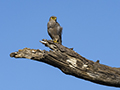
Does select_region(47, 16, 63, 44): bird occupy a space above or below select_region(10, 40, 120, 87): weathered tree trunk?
above

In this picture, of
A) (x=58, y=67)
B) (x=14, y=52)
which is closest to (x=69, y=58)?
(x=58, y=67)

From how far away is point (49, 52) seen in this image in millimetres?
7238

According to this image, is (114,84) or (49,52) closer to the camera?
(49,52)

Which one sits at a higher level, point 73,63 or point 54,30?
point 54,30

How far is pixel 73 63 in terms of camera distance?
738 cm

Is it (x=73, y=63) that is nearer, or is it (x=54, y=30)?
(x=73, y=63)

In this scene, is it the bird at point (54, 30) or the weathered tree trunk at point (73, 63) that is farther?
the bird at point (54, 30)

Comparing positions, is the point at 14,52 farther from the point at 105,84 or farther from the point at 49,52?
the point at 105,84

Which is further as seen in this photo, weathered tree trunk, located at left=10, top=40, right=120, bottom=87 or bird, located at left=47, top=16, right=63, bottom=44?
bird, located at left=47, top=16, right=63, bottom=44

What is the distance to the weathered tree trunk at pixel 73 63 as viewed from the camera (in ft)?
23.3

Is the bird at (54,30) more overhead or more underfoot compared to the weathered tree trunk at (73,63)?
more overhead

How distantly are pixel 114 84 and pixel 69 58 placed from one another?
1648mm

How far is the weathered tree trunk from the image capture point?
7.10 meters

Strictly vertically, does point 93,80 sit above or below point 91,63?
below
